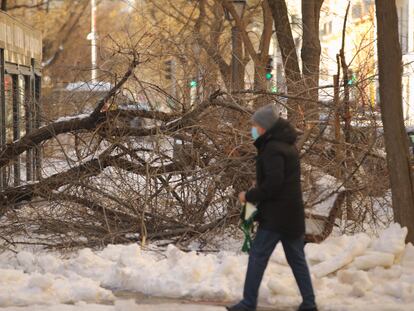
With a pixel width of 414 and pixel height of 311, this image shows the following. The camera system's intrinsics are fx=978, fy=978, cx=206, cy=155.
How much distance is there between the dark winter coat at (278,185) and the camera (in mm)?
7367

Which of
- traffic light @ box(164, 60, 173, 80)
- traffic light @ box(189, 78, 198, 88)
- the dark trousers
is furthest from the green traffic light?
the dark trousers

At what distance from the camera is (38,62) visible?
2069 centimetres

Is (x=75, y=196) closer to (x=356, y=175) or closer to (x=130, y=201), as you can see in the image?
(x=130, y=201)

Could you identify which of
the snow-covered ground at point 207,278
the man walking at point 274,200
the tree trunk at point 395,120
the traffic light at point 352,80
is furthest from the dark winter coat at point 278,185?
the traffic light at point 352,80

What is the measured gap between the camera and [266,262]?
762 cm

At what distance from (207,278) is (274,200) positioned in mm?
1579

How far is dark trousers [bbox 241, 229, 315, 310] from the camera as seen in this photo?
7.55 meters

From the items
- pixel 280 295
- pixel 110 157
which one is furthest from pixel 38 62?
pixel 280 295

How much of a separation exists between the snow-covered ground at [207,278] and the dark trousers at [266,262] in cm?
39

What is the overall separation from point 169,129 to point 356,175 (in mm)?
2318

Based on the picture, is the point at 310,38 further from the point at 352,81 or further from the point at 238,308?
the point at 238,308

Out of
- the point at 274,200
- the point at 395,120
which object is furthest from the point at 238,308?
the point at 395,120

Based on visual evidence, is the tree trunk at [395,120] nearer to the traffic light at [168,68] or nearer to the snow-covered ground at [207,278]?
the snow-covered ground at [207,278]

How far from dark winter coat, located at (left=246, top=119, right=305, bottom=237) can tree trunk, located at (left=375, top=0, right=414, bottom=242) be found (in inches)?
127
